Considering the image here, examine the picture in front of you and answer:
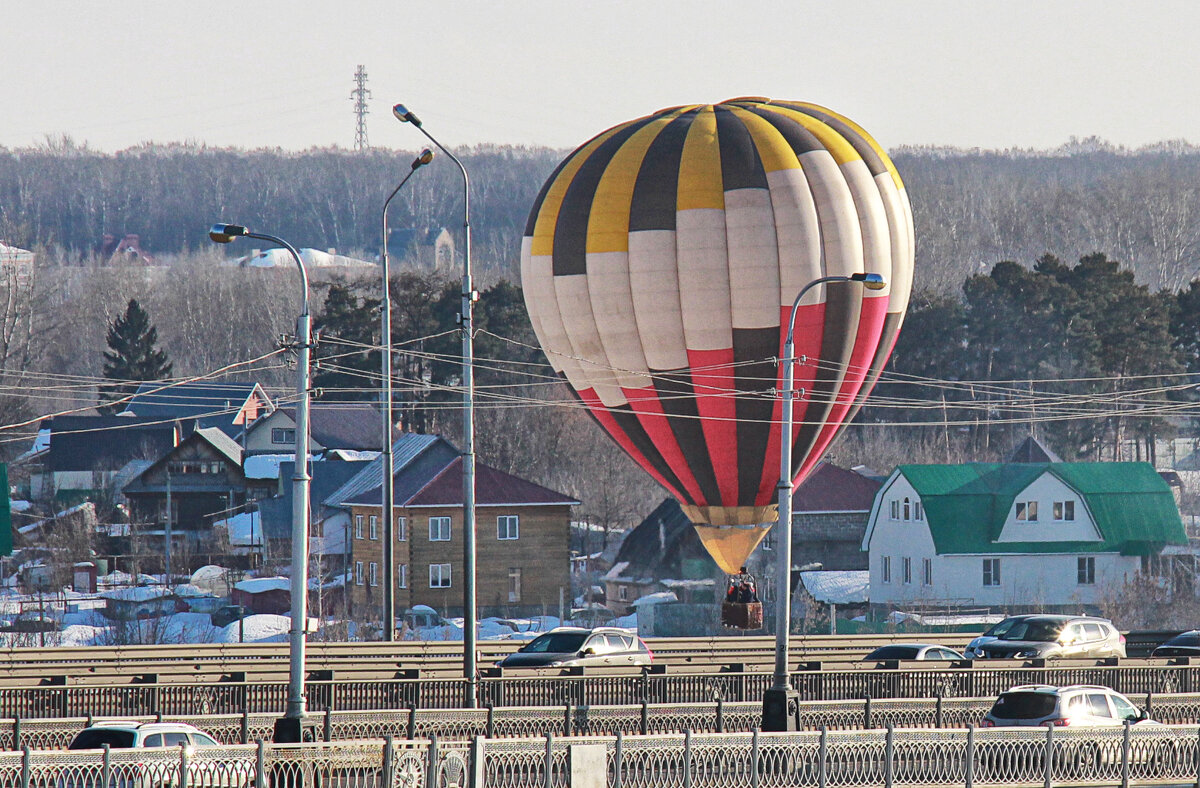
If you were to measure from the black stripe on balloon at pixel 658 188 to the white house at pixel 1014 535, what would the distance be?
32.2m

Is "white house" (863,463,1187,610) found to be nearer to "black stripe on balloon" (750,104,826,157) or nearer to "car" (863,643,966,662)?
"black stripe on balloon" (750,104,826,157)

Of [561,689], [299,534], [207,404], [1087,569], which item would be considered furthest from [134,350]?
[299,534]

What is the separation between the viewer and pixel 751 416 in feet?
138

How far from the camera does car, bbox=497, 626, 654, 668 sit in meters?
33.7

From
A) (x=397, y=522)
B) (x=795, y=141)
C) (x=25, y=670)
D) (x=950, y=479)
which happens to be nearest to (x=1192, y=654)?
(x=795, y=141)

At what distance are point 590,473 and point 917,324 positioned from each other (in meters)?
22.2

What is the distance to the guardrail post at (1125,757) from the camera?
78.4 feet

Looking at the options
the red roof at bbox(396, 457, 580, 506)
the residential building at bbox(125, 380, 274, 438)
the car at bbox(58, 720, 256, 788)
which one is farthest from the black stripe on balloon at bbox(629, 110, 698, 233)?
the residential building at bbox(125, 380, 274, 438)

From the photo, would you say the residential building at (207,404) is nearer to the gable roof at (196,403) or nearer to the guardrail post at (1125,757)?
the gable roof at (196,403)

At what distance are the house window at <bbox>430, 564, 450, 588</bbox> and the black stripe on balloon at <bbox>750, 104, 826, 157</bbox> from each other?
3242 centimetres

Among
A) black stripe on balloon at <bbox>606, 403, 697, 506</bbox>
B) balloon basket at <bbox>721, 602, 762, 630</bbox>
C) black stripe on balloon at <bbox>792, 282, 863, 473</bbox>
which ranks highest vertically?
black stripe on balloon at <bbox>792, 282, 863, 473</bbox>

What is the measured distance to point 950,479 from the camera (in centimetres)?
7194

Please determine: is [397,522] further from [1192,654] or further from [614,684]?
[614,684]

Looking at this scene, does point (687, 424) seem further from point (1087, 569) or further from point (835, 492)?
point (835, 492)
